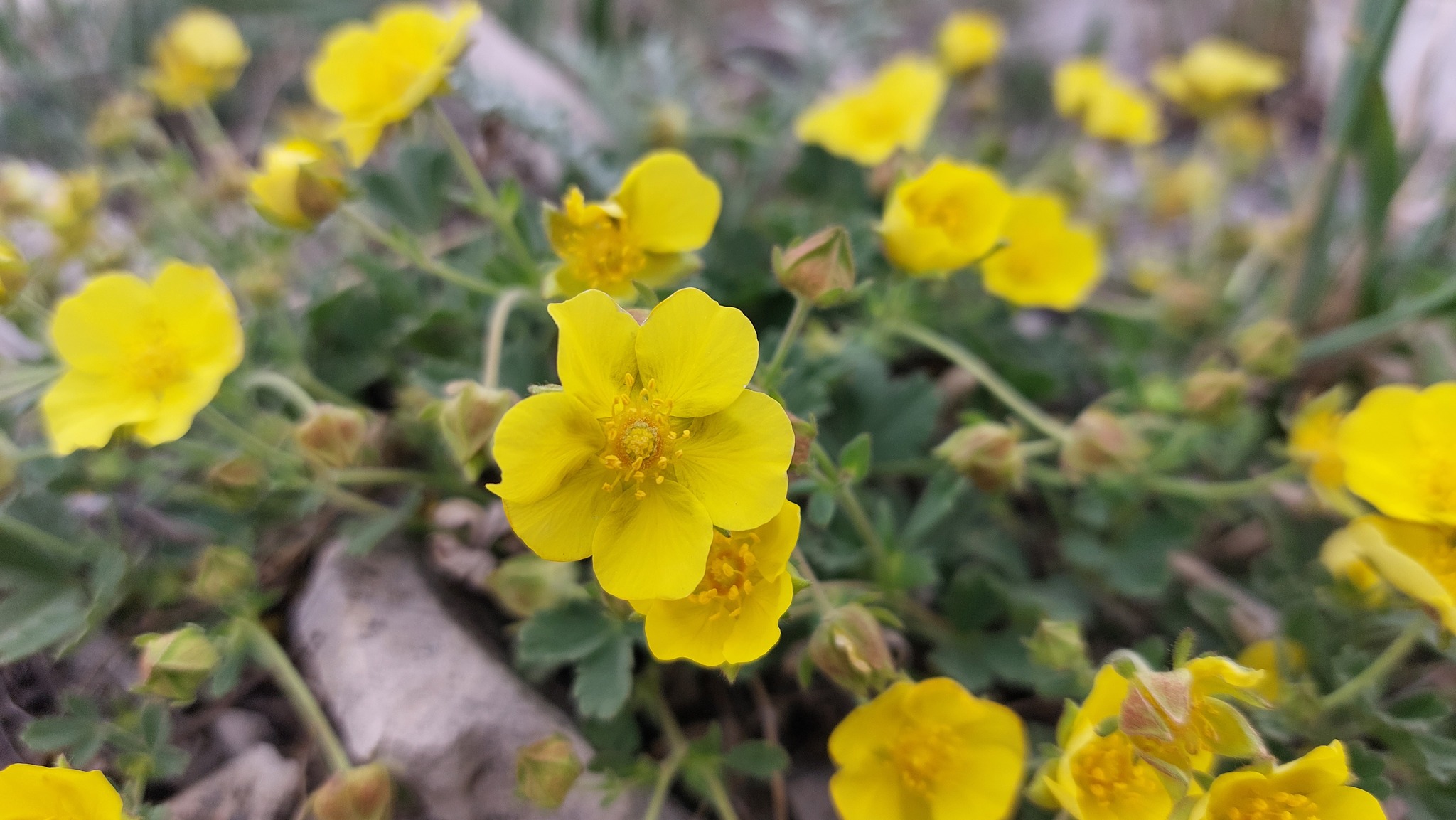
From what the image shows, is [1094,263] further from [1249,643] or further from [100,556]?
[100,556]

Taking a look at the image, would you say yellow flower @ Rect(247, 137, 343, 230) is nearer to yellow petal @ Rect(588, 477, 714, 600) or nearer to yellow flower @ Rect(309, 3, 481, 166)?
yellow flower @ Rect(309, 3, 481, 166)

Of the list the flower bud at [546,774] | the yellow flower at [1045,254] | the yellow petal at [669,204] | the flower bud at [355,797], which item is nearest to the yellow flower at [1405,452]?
the yellow flower at [1045,254]

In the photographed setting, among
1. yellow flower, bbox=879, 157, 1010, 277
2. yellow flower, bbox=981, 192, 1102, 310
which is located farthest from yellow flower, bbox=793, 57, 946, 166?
yellow flower, bbox=879, 157, 1010, 277

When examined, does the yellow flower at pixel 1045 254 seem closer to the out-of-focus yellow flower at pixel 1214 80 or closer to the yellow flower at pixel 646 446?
the yellow flower at pixel 646 446

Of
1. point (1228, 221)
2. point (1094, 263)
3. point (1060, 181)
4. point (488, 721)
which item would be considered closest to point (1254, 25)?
point (1228, 221)

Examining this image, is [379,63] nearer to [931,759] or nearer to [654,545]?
[654,545]

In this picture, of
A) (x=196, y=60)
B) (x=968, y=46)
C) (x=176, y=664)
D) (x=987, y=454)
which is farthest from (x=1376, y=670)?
(x=196, y=60)
